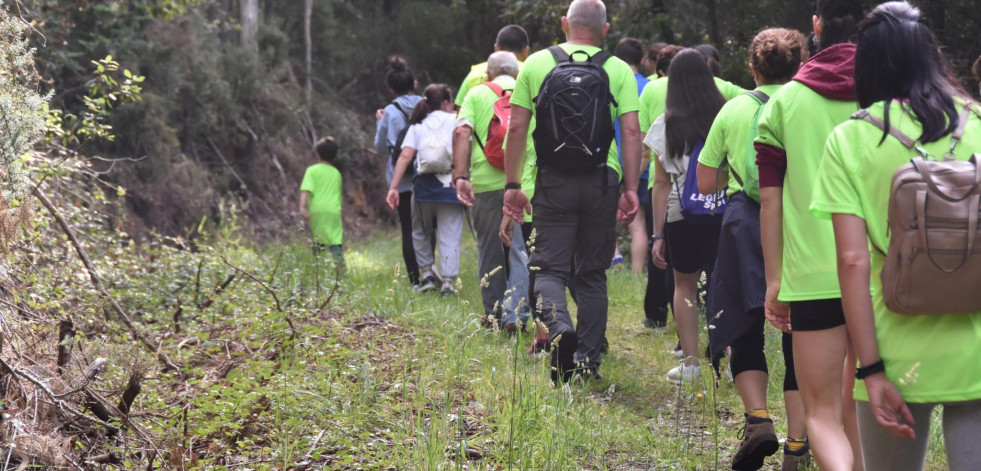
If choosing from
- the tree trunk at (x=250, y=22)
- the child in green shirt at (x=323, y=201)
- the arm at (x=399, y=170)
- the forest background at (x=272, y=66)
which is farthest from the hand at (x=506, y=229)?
the tree trunk at (x=250, y=22)

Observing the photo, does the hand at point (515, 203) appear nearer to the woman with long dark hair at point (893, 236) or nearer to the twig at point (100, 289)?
the twig at point (100, 289)

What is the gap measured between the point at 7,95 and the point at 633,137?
3292 millimetres

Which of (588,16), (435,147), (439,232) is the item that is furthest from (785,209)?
(439,232)

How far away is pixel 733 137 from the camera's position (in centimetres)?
470

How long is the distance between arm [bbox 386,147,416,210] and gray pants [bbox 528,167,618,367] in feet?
11.8

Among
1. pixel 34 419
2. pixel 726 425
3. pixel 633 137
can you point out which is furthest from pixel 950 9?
pixel 34 419

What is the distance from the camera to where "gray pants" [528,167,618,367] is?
5910mm

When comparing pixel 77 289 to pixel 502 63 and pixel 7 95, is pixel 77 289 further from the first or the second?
pixel 502 63

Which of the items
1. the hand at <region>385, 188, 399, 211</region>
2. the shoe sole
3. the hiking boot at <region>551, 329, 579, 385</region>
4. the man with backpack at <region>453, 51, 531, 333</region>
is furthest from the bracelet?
the hand at <region>385, 188, 399, 211</region>

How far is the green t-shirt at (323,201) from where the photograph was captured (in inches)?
419

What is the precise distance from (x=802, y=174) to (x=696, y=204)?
2208 mm

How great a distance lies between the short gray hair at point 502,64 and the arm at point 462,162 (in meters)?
0.51

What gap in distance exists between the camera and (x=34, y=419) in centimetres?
404

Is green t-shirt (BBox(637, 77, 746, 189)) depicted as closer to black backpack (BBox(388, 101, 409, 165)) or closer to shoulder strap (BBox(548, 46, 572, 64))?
shoulder strap (BBox(548, 46, 572, 64))
